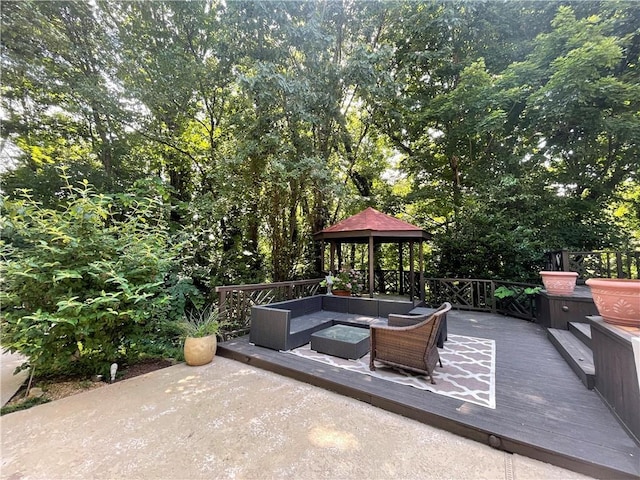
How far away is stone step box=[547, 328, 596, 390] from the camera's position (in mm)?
2931

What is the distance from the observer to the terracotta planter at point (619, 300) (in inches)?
90.4

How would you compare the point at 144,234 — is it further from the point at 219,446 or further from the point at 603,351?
the point at 603,351

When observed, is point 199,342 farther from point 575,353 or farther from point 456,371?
point 575,353

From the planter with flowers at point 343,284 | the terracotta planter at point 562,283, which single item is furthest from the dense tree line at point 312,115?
the terracotta planter at point 562,283

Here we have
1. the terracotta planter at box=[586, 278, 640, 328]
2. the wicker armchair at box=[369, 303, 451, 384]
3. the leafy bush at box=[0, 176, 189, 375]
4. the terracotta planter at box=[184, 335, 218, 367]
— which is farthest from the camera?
the terracotta planter at box=[184, 335, 218, 367]

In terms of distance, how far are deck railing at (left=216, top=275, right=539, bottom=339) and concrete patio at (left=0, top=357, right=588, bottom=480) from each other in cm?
179

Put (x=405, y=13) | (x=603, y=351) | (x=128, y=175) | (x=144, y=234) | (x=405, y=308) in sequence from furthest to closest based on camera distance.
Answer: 1. (x=405, y=13)
2. (x=128, y=175)
3. (x=405, y=308)
4. (x=144, y=234)
5. (x=603, y=351)

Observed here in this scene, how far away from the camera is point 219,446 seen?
2262 millimetres

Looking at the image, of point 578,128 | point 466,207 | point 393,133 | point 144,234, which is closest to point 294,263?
point 144,234

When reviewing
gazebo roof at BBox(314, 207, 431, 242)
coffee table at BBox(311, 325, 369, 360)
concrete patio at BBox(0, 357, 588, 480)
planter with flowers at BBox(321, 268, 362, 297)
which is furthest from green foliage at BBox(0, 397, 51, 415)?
gazebo roof at BBox(314, 207, 431, 242)

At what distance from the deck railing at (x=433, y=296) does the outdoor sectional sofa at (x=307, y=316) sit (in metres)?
0.60

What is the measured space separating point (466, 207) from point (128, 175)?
10.5 metres

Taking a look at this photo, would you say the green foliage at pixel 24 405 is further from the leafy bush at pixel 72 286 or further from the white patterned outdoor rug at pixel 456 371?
the white patterned outdoor rug at pixel 456 371

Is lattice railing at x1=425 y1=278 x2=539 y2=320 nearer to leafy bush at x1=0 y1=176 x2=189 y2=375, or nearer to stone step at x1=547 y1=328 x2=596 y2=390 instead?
stone step at x1=547 y1=328 x2=596 y2=390
